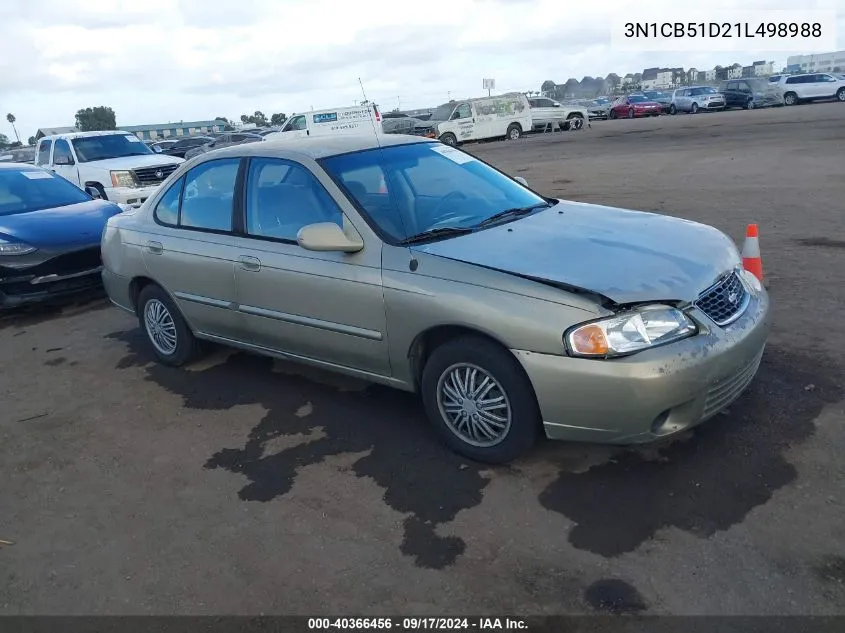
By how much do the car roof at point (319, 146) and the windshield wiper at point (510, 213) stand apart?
0.90 meters

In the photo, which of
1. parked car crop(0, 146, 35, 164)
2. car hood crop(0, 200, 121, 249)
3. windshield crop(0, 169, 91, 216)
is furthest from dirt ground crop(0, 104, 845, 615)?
parked car crop(0, 146, 35, 164)

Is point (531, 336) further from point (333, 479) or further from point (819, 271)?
point (819, 271)

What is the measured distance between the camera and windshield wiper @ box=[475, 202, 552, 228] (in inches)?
166

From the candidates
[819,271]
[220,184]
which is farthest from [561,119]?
[220,184]

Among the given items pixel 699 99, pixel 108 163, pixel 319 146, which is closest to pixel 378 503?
pixel 319 146

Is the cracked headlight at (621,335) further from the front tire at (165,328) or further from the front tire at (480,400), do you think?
the front tire at (165,328)

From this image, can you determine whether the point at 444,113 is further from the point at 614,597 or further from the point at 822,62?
the point at 822,62

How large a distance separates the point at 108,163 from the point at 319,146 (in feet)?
31.7

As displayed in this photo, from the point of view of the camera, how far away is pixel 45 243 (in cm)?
720

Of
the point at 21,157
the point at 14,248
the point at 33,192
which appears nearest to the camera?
the point at 14,248

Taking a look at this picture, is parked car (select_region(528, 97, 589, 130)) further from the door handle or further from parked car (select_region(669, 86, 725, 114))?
the door handle

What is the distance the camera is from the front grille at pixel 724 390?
334 centimetres

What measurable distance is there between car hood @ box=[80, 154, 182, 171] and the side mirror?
9653 mm

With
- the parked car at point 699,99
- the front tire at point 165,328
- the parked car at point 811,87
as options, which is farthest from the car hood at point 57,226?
the parked car at point 811,87
